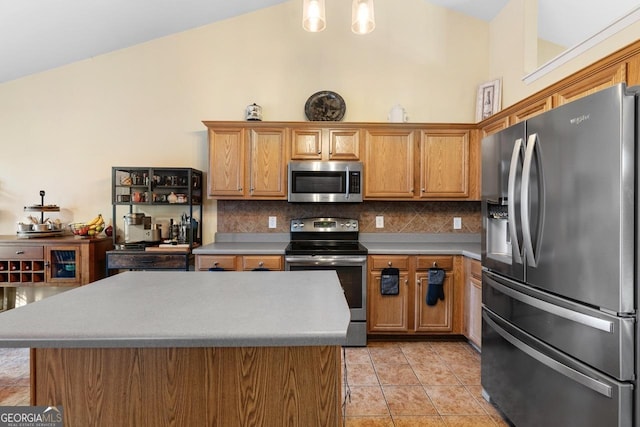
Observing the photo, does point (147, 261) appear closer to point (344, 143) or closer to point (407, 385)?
point (344, 143)

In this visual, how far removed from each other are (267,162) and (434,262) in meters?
1.92

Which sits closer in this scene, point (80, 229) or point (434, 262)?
point (434, 262)

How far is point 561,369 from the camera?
1341mm

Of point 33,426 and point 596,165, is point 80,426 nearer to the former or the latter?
point 33,426

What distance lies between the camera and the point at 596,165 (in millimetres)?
1211

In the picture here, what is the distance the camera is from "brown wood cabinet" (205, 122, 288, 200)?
10.2 ft

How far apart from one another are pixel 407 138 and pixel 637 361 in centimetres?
244

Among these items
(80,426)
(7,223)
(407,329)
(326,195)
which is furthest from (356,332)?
(7,223)

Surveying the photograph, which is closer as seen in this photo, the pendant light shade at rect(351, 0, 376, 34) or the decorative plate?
the pendant light shade at rect(351, 0, 376, 34)

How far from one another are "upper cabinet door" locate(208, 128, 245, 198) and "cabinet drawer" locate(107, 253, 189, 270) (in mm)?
733

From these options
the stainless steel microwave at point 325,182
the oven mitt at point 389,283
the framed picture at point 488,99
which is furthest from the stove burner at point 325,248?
the framed picture at point 488,99


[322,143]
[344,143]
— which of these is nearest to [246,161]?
[322,143]

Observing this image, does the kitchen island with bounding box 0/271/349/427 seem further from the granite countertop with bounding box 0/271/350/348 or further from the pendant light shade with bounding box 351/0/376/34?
the pendant light shade with bounding box 351/0/376/34

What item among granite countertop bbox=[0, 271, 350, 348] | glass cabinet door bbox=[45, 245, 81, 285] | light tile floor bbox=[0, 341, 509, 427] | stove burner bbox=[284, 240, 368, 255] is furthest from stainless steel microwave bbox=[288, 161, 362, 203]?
glass cabinet door bbox=[45, 245, 81, 285]
